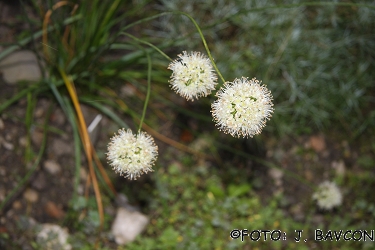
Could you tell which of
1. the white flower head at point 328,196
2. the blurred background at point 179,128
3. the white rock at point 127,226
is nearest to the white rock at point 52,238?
the blurred background at point 179,128

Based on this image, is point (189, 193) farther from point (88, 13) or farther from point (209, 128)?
point (88, 13)

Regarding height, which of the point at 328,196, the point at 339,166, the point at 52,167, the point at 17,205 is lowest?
the point at 17,205

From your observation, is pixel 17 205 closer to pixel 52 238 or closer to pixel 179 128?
pixel 52 238

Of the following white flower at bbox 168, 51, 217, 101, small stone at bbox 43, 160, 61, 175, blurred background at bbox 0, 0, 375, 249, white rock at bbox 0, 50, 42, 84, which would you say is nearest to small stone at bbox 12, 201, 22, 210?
blurred background at bbox 0, 0, 375, 249

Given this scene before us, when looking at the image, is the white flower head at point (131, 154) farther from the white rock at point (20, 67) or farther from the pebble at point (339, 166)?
the pebble at point (339, 166)

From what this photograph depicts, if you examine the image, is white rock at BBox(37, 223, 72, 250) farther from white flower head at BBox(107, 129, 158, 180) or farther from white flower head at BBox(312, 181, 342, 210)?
white flower head at BBox(312, 181, 342, 210)

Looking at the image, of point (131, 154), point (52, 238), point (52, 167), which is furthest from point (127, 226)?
point (131, 154)
